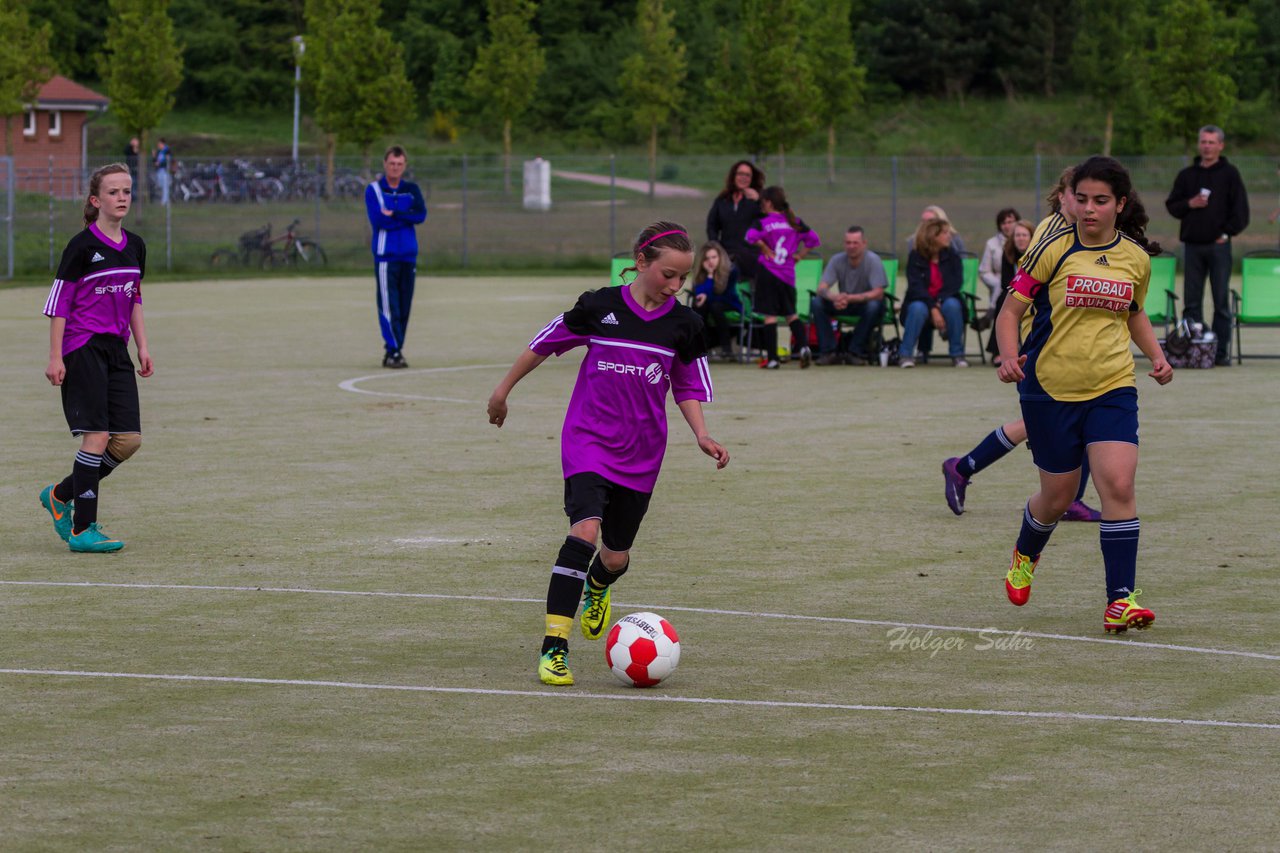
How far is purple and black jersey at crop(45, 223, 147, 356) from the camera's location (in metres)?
9.59

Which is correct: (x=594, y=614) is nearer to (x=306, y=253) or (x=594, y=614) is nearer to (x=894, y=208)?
(x=894, y=208)

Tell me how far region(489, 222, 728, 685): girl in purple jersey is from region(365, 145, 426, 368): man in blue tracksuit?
12278 millimetres

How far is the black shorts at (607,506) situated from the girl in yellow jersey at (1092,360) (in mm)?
1649

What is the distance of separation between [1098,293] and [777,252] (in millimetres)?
12380

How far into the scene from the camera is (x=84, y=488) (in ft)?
31.6

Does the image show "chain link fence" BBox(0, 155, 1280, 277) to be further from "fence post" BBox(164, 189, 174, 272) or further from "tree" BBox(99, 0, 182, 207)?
"tree" BBox(99, 0, 182, 207)

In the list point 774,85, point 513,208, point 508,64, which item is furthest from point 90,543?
point 508,64

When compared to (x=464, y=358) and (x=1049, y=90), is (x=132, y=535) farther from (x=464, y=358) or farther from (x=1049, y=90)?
(x=1049, y=90)

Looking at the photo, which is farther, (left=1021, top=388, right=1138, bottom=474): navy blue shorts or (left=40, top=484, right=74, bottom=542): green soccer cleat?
(left=40, top=484, right=74, bottom=542): green soccer cleat

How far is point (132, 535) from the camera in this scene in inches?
400

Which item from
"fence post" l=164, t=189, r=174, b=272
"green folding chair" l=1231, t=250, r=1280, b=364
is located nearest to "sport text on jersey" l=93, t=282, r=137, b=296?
"green folding chair" l=1231, t=250, r=1280, b=364

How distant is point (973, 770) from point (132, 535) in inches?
226

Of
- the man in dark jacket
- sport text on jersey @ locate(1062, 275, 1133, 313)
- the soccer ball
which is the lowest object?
the soccer ball

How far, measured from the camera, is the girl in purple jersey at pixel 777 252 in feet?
66.0
